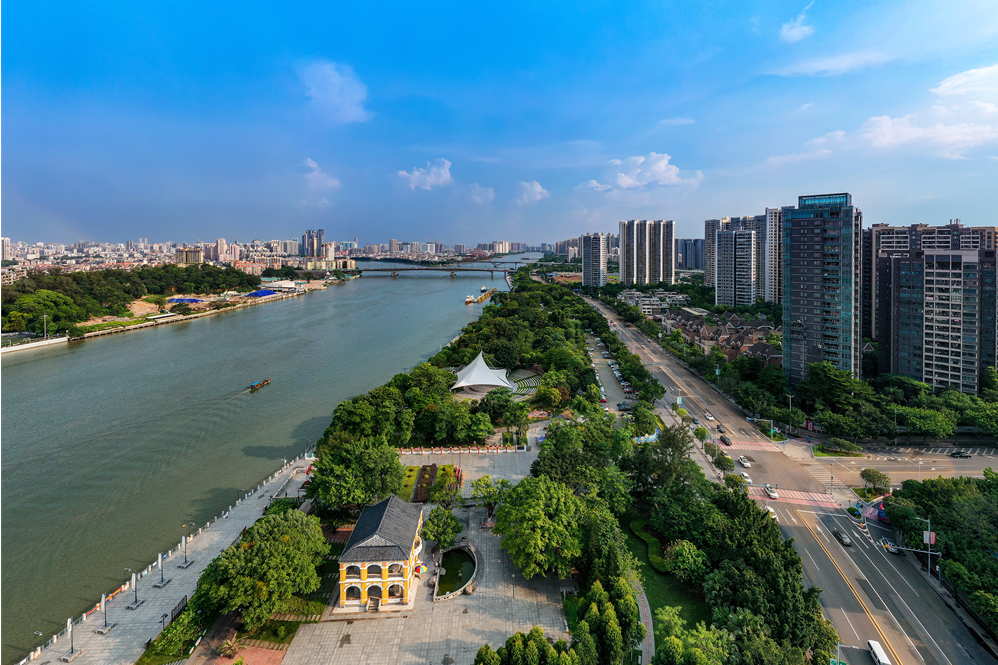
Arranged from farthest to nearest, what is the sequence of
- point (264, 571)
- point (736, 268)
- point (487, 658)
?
point (736, 268)
point (264, 571)
point (487, 658)

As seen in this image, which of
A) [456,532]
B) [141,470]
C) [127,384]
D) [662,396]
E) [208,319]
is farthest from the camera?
[208,319]

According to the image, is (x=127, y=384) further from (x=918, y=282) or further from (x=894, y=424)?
(x=918, y=282)

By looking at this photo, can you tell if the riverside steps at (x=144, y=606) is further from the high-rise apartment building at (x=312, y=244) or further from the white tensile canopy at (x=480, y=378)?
the high-rise apartment building at (x=312, y=244)

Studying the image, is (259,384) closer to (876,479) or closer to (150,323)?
(876,479)

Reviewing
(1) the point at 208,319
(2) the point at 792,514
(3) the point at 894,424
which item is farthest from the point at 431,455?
(1) the point at 208,319

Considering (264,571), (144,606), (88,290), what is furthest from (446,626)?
(88,290)

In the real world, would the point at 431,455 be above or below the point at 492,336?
below

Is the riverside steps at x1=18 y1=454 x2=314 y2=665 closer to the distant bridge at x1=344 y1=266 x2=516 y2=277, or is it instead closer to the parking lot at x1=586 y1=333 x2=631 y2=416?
the parking lot at x1=586 y1=333 x2=631 y2=416
